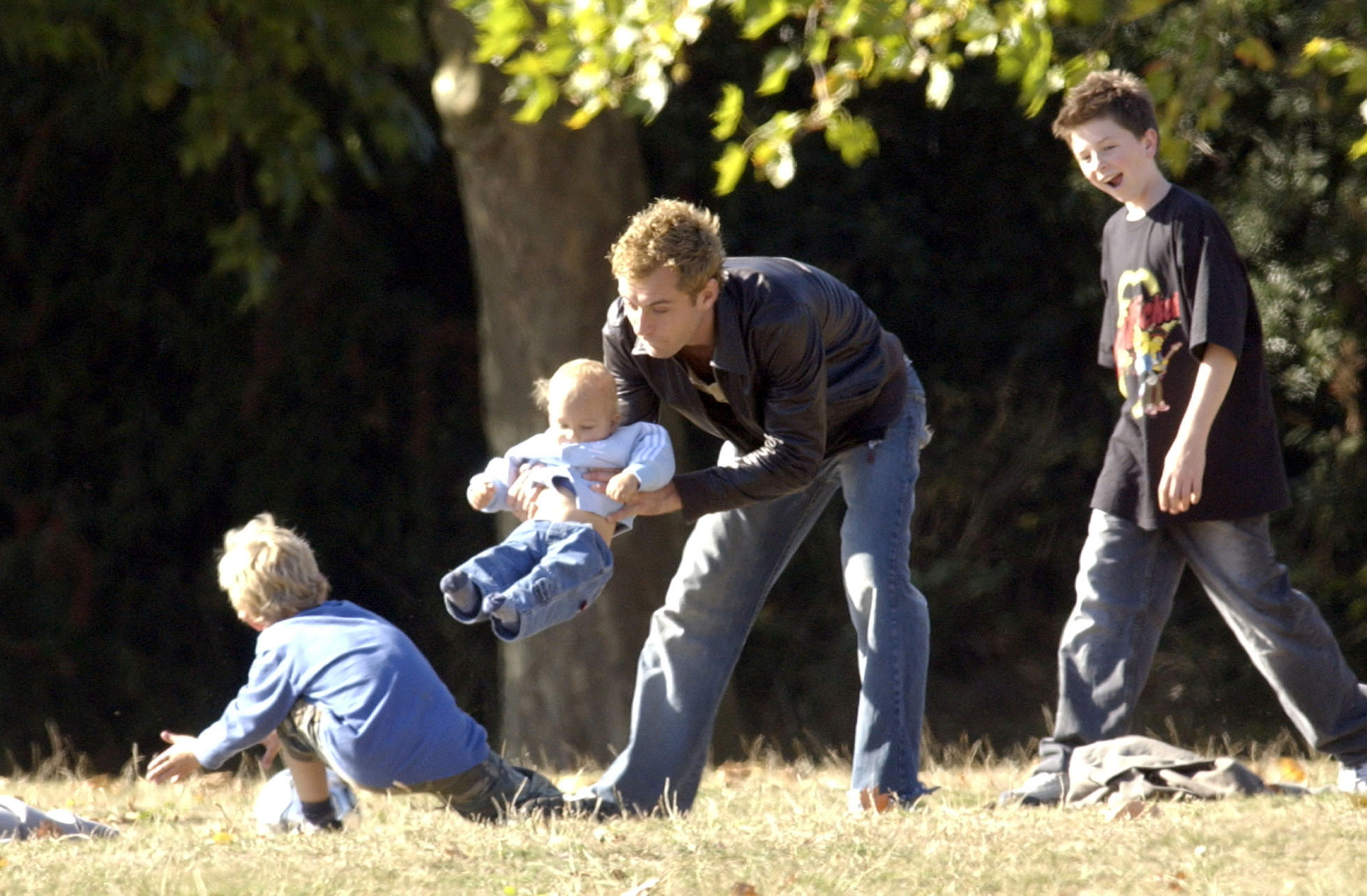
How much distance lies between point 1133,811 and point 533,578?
1552 millimetres

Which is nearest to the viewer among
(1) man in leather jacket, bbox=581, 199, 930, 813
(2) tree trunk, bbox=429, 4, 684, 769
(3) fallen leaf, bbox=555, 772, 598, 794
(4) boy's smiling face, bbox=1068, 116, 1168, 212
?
(1) man in leather jacket, bbox=581, 199, 930, 813

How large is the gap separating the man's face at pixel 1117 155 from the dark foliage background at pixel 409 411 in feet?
10.8

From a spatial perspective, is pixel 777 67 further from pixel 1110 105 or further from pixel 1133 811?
pixel 1133 811

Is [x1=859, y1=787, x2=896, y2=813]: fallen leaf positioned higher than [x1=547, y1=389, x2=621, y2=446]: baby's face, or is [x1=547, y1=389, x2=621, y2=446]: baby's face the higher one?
[x1=547, y1=389, x2=621, y2=446]: baby's face

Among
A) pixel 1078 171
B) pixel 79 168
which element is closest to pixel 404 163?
pixel 79 168

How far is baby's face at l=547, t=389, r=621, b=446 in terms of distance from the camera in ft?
14.1

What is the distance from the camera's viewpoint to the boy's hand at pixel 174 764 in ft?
14.0

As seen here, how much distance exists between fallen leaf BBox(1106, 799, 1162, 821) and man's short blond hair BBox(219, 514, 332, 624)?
2.05m

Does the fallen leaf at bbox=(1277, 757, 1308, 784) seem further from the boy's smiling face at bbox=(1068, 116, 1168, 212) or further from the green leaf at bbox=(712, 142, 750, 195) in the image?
the green leaf at bbox=(712, 142, 750, 195)

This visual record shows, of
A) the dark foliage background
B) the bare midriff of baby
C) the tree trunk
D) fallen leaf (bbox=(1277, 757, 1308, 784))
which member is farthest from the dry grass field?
the dark foliage background

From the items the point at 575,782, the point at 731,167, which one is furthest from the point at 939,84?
the point at 575,782

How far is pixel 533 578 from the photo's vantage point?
4211 millimetres

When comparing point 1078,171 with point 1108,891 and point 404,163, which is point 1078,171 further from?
point 1108,891

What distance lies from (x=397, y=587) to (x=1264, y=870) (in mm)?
5881
